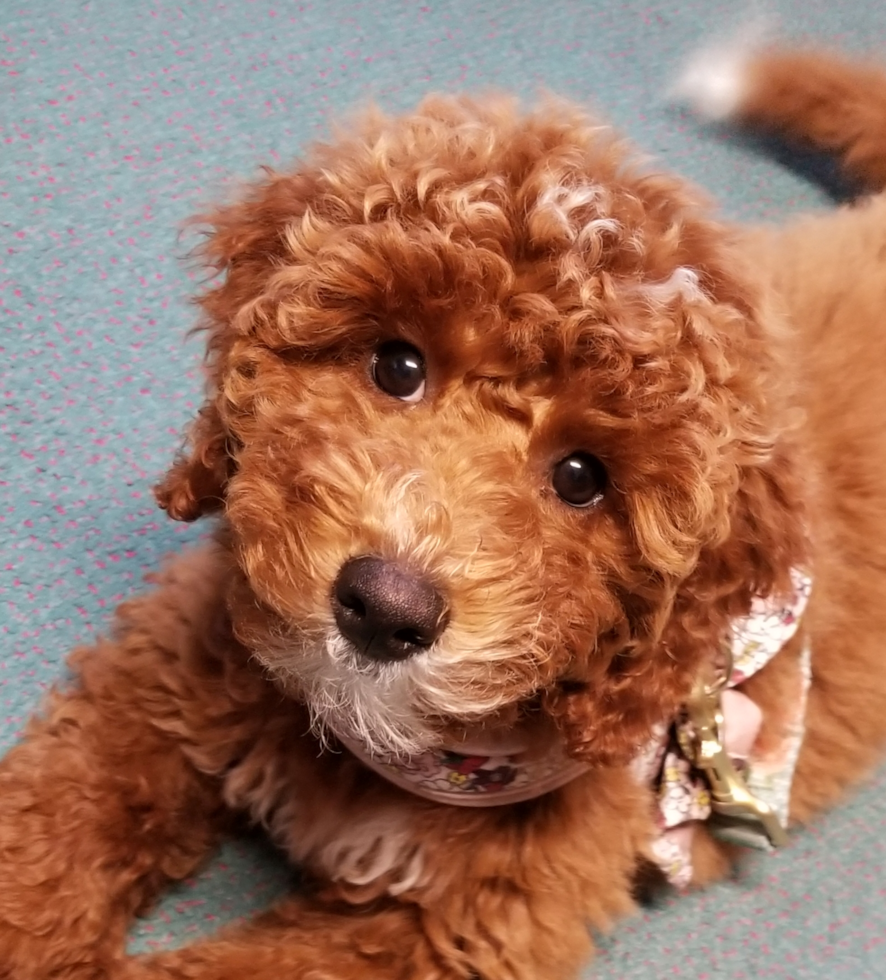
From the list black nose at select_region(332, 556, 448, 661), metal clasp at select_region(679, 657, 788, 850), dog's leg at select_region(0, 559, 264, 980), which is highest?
black nose at select_region(332, 556, 448, 661)

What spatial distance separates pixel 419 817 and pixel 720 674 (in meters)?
0.41

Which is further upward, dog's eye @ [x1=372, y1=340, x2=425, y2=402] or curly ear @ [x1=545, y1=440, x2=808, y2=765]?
dog's eye @ [x1=372, y1=340, x2=425, y2=402]

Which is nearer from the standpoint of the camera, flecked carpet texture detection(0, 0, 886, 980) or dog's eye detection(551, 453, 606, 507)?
dog's eye detection(551, 453, 606, 507)

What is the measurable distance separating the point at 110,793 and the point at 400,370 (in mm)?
697

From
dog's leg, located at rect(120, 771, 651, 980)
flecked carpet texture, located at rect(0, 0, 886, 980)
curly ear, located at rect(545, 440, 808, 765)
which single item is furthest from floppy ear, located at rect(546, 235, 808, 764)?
flecked carpet texture, located at rect(0, 0, 886, 980)

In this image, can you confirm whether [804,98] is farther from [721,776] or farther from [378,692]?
[378,692]

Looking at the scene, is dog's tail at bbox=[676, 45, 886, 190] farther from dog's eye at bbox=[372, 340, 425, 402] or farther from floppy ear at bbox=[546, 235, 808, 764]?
dog's eye at bbox=[372, 340, 425, 402]

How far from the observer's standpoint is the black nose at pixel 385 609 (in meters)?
0.99

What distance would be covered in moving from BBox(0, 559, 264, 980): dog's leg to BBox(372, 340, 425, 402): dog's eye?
518 millimetres

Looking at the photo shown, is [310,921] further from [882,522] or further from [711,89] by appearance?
[711,89]

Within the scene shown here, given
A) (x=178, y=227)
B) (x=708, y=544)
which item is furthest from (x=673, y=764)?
(x=178, y=227)

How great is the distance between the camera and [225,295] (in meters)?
1.24

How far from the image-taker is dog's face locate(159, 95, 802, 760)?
1.04 metres

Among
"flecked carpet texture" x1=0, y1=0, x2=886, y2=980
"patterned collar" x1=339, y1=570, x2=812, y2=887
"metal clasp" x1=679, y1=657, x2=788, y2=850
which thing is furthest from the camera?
"flecked carpet texture" x1=0, y1=0, x2=886, y2=980
